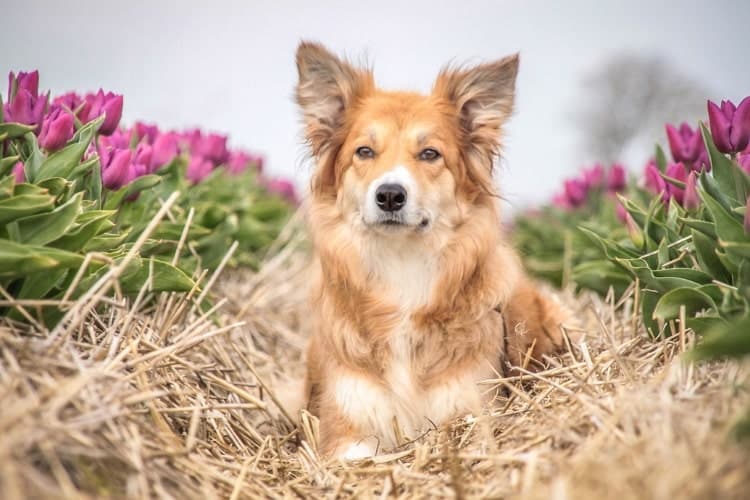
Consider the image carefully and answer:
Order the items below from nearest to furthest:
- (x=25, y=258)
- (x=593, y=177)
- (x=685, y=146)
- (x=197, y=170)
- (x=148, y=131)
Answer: (x=25, y=258) → (x=685, y=146) → (x=148, y=131) → (x=197, y=170) → (x=593, y=177)

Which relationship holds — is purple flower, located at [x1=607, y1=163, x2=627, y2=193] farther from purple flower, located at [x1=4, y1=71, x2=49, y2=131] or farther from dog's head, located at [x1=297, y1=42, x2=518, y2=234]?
purple flower, located at [x1=4, y1=71, x2=49, y2=131]

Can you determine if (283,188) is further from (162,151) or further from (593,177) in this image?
(162,151)

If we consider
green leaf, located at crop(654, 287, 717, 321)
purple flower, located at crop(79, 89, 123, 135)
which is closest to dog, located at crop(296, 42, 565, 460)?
green leaf, located at crop(654, 287, 717, 321)

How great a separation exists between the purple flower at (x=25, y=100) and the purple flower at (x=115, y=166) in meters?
0.31

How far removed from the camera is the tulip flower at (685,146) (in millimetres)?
3506

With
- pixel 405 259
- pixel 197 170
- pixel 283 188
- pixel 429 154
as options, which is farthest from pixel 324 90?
pixel 283 188

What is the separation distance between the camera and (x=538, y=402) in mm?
2803

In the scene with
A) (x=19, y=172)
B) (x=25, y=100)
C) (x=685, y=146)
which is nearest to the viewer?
(x=19, y=172)

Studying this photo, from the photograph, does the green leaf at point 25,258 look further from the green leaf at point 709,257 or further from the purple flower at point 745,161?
the purple flower at point 745,161

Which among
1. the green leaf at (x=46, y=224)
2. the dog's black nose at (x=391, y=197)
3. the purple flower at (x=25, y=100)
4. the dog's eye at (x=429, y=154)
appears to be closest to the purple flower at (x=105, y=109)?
the purple flower at (x=25, y=100)

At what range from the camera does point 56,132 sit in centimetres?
282

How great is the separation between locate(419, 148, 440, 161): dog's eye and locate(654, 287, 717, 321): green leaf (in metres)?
1.27

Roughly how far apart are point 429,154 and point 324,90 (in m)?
0.64

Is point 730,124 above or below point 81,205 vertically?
above
